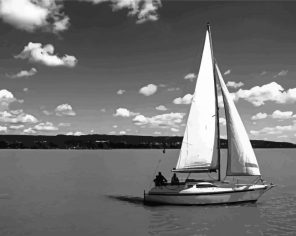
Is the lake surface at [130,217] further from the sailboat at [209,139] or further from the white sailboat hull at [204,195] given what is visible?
the sailboat at [209,139]

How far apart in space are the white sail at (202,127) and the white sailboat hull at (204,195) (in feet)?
6.89

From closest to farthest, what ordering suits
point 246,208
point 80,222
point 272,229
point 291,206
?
point 272,229
point 80,222
point 246,208
point 291,206

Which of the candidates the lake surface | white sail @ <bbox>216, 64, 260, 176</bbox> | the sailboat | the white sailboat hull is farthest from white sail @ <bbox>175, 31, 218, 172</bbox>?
the lake surface

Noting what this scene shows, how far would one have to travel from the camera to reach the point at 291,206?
3172 centimetres

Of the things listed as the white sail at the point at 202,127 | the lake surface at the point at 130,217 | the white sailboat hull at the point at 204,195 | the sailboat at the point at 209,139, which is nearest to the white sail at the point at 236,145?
the sailboat at the point at 209,139

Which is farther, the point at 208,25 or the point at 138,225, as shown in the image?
the point at 208,25

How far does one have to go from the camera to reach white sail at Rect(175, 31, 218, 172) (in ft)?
101

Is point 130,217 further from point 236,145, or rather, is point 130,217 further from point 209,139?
point 236,145

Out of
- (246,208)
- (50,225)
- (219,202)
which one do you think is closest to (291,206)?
(246,208)

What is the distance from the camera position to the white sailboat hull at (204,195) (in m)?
29.4

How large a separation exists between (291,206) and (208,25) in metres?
17.3

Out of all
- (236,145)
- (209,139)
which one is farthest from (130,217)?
(236,145)

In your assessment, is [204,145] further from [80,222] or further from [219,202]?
[80,222]

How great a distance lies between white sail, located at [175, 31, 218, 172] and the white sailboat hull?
2099mm
